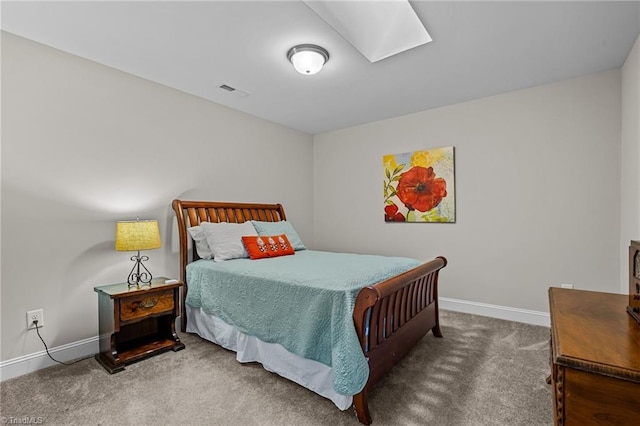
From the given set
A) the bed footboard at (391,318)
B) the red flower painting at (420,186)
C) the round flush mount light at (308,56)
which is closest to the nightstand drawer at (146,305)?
the bed footboard at (391,318)

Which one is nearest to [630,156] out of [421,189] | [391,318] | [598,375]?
[421,189]

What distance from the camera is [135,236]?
2473 millimetres

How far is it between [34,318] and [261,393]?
6.01 feet

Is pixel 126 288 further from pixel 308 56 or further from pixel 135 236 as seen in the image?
pixel 308 56

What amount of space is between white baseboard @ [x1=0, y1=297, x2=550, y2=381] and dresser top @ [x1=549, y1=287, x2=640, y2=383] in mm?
1830

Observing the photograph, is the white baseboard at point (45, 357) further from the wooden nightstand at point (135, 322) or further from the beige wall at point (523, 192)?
the beige wall at point (523, 192)

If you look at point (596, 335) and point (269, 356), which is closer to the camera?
point (596, 335)

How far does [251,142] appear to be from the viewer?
4.07 metres

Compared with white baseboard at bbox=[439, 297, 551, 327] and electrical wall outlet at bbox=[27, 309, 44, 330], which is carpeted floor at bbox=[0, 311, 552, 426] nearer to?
electrical wall outlet at bbox=[27, 309, 44, 330]

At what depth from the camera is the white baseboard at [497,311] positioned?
318 cm

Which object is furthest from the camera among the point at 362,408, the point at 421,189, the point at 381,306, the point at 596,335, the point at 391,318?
the point at 421,189

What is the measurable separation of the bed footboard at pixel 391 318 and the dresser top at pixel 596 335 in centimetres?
78

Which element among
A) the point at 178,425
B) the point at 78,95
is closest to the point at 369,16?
the point at 78,95

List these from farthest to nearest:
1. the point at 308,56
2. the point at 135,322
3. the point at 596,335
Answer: the point at 135,322, the point at 308,56, the point at 596,335
